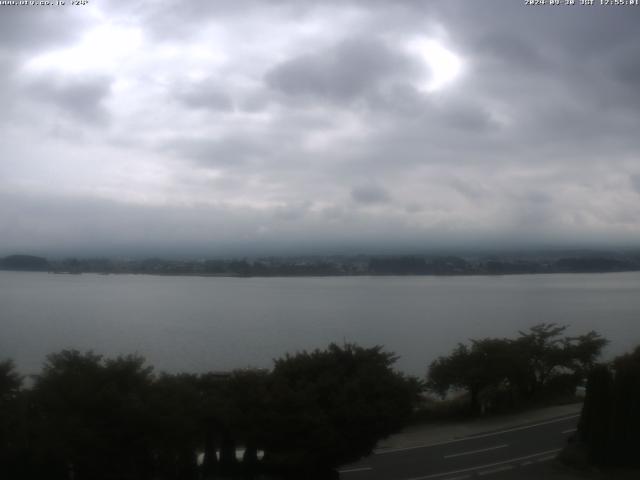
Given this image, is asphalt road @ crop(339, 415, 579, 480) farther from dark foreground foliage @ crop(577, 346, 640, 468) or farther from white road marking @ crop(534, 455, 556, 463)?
dark foreground foliage @ crop(577, 346, 640, 468)

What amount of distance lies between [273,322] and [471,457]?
32.0 metres

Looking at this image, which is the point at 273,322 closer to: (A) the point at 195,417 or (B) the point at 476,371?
(B) the point at 476,371

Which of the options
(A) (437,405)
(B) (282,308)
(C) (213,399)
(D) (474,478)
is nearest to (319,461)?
(C) (213,399)

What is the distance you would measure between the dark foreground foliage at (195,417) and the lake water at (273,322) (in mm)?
6950

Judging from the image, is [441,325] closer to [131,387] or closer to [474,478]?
[474,478]

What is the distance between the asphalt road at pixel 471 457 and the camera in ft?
42.5

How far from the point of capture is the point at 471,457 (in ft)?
46.8

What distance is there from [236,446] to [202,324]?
107 feet

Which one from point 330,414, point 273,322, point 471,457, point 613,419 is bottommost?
point 471,457

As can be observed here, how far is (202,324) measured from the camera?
44531 millimetres

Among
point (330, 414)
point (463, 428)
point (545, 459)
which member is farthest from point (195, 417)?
point (463, 428)

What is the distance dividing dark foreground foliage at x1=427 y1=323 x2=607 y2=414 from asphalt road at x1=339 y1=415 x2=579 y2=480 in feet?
12.9

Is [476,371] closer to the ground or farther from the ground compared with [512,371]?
farther from the ground

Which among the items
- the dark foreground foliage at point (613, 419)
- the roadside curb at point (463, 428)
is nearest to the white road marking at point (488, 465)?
the dark foreground foliage at point (613, 419)
